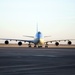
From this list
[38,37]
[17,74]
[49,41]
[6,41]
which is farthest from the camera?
[49,41]

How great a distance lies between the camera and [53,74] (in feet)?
32.8

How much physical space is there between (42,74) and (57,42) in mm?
63537

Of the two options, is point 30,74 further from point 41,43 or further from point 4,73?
point 41,43

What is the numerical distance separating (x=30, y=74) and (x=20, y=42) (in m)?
59.6

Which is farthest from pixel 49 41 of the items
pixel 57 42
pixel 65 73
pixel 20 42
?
pixel 65 73

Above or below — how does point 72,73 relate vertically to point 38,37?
below

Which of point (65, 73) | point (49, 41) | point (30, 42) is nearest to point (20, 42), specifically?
point (30, 42)

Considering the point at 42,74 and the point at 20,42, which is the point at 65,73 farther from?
the point at 20,42

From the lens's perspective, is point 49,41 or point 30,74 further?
point 49,41

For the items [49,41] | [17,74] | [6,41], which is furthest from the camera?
[49,41]

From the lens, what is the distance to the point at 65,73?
1030cm

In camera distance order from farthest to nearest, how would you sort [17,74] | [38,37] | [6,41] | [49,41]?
[49,41], [6,41], [38,37], [17,74]

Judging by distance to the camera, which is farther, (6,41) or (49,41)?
(49,41)

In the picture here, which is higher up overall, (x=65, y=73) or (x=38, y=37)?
(x=38, y=37)
